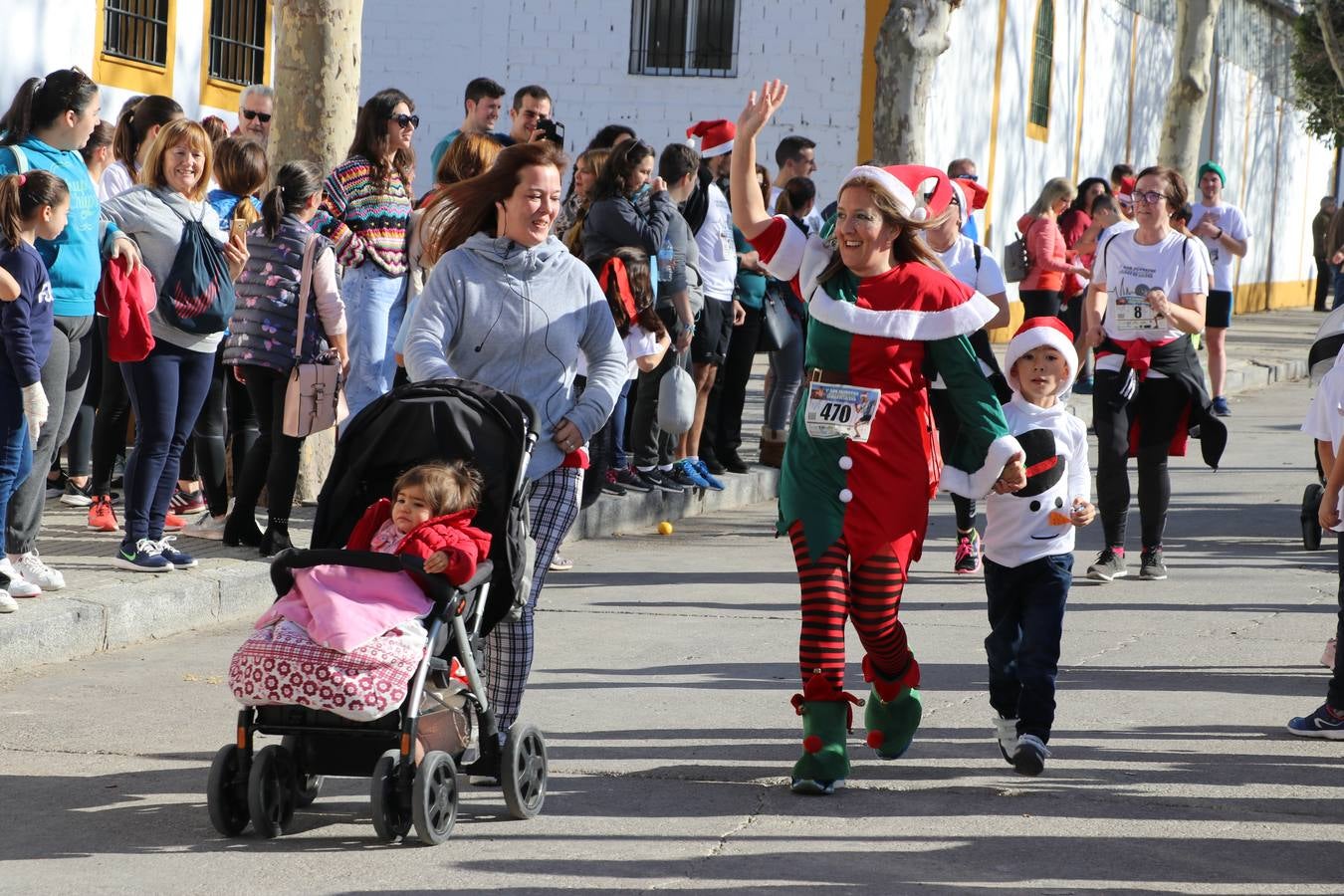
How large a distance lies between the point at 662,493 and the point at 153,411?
3.87 metres

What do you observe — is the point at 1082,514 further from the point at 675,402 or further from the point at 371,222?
the point at 675,402

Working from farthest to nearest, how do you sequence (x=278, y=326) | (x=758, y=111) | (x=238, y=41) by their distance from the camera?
(x=238, y=41), (x=278, y=326), (x=758, y=111)

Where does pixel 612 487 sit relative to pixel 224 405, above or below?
below

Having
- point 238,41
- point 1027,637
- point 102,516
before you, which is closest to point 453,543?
point 1027,637

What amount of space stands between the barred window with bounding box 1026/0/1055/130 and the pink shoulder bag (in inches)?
826

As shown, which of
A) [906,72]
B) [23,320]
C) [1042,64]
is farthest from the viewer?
[1042,64]

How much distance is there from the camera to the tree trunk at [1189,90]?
2756 cm

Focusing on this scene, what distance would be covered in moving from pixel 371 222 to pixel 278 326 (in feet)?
2.88

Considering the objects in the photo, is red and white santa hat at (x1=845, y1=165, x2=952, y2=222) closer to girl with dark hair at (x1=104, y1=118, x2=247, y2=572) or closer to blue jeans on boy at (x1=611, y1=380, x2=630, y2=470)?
girl with dark hair at (x1=104, y1=118, x2=247, y2=572)

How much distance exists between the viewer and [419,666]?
16.8 feet

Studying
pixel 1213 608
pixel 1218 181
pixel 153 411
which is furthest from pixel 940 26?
pixel 153 411

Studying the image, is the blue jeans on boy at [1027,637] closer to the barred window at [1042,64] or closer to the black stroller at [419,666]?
the black stroller at [419,666]

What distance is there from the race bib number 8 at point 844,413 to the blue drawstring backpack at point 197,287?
387 centimetres

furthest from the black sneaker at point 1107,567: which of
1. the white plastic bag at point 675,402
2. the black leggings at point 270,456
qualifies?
the black leggings at point 270,456
